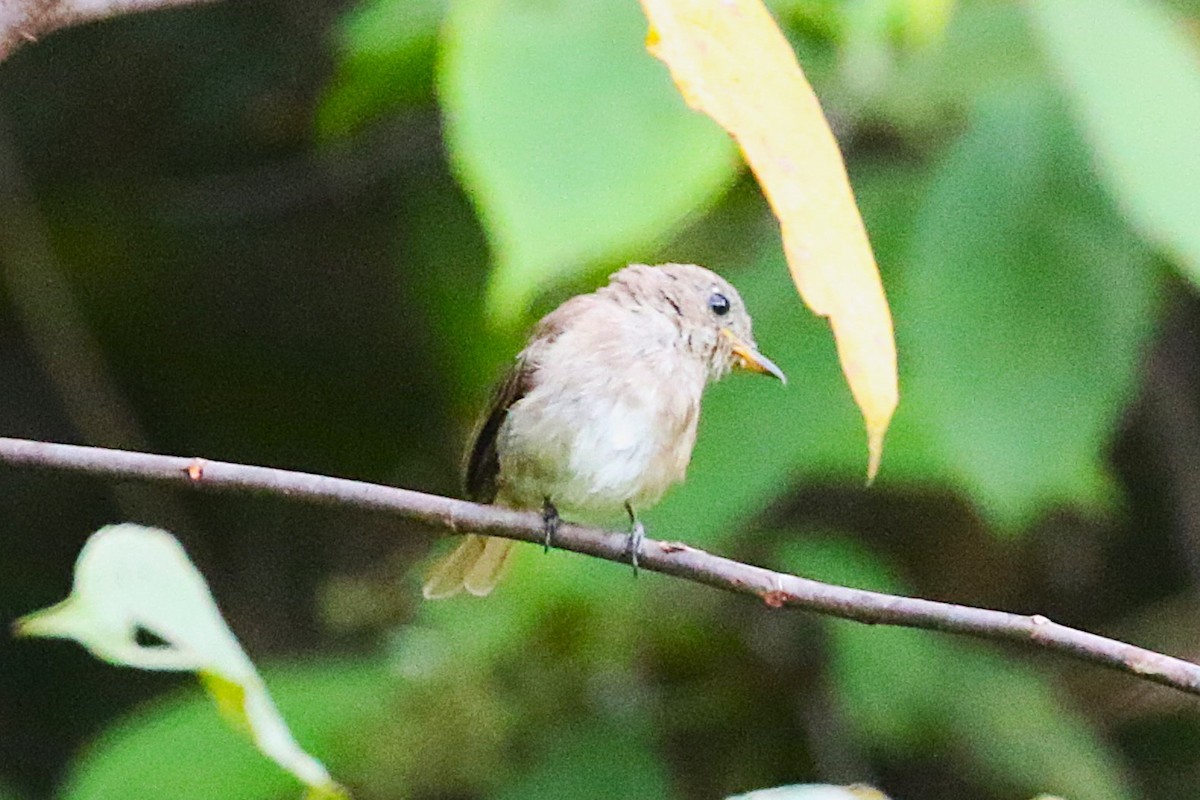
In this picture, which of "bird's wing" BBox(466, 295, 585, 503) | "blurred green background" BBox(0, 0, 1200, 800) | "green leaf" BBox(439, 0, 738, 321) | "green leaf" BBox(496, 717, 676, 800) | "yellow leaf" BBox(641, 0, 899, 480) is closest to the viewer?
"yellow leaf" BBox(641, 0, 899, 480)

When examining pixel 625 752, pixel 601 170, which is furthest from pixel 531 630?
pixel 601 170

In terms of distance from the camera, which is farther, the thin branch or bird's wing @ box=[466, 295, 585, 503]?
bird's wing @ box=[466, 295, 585, 503]

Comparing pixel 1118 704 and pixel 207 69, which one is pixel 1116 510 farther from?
pixel 207 69

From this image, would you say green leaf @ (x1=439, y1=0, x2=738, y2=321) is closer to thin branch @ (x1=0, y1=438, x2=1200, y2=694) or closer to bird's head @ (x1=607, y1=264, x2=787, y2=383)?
thin branch @ (x1=0, y1=438, x2=1200, y2=694)

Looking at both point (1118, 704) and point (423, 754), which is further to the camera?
point (1118, 704)

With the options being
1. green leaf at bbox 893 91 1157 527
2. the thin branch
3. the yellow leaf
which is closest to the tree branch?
the thin branch

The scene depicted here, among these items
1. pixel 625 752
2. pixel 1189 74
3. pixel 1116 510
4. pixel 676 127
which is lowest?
pixel 1116 510

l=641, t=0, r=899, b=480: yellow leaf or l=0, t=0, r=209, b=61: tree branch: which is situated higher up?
l=0, t=0, r=209, b=61: tree branch
